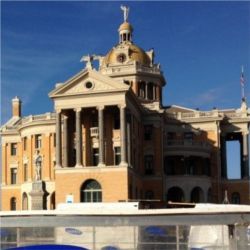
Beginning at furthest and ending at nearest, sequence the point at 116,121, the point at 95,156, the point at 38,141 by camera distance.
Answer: the point at 38,141 < the point at 116,121 < the point at 95,156

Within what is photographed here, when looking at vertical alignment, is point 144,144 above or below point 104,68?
below

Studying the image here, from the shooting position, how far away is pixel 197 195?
Result: 62406mm

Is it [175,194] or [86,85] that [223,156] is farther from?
[86,85]

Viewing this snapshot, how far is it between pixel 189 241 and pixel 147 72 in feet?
192

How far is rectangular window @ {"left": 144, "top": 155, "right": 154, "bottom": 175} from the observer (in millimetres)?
63228

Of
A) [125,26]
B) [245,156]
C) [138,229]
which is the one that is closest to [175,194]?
[245,156]

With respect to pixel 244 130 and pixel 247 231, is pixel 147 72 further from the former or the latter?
pixel 247 231

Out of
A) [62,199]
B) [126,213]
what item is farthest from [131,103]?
[126,213]

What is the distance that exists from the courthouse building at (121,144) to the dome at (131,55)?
12 centimetres

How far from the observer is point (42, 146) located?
65.3 metres

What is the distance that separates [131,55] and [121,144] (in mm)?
20411

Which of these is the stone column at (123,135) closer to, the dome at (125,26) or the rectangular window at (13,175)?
the rectangular window at (13,175)

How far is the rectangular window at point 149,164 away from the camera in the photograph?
63228 millimetres

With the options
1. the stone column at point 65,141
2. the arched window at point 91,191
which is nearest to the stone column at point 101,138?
the arched window at point 91,191
